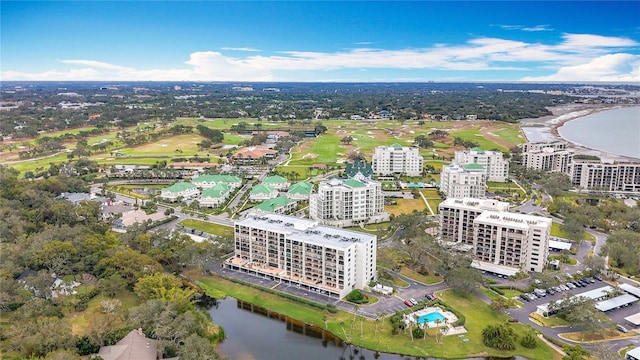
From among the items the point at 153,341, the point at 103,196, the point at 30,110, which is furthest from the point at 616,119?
the point at 30,110

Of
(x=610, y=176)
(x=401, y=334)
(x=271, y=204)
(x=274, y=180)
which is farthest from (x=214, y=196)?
(x=610, y=176)

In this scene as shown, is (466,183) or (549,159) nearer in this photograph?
(466,183)

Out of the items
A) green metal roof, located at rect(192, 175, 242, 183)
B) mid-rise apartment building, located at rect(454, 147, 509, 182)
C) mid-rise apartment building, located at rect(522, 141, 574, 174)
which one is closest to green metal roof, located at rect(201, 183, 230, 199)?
green metal roof, located at rect(192, 175, 242, 183)

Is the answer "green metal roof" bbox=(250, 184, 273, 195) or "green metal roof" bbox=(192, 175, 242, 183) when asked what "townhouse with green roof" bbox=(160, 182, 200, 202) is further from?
"green metal roof" bbox=(250, 184, 273, 195)

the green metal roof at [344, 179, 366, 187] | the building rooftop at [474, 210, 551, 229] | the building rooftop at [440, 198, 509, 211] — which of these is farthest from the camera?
the green metal roof at [344, 179, 366, 187]

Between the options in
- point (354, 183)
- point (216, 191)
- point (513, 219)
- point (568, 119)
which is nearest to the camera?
point (513, 219)

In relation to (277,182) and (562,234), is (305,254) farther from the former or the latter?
(277,182)

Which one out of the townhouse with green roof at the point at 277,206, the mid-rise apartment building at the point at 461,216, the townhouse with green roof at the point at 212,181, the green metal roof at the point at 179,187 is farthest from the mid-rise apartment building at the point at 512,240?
the green metal roof at the point at 179,187
